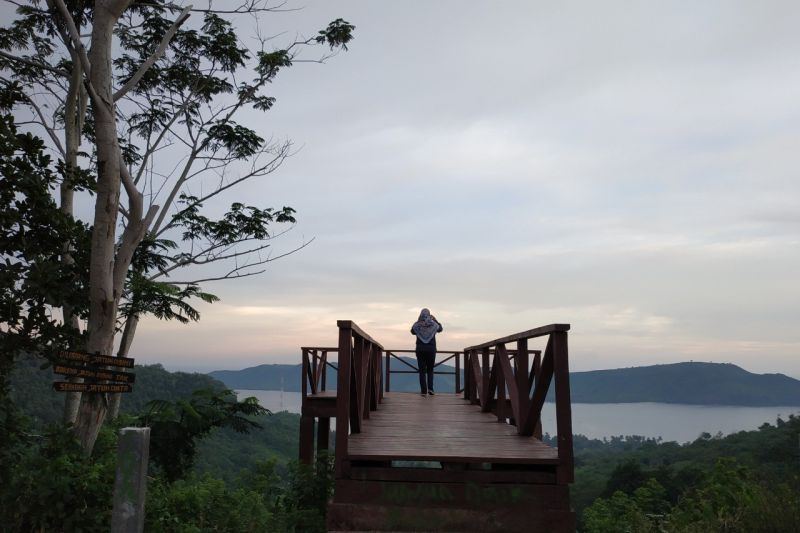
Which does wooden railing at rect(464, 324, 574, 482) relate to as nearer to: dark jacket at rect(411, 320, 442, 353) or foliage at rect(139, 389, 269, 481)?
dark jacket at rect(411, 320, 442, 353)

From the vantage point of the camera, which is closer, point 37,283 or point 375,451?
point 375,451

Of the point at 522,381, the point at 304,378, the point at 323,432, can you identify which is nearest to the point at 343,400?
the point at 522,381

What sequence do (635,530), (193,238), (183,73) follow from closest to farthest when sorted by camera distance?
1. (635,530)
2. (183,73)
3. (193,238)

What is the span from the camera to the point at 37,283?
6387 millimetres

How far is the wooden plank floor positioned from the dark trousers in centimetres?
332

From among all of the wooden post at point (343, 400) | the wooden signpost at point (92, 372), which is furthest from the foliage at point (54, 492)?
the wooden post at point (343, 400)

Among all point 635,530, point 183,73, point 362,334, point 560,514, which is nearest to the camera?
point 560,514

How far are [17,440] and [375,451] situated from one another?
3886 mm

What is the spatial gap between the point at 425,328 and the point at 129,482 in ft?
28.3

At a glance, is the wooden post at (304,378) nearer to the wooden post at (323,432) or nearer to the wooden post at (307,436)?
the wooden post at (307,436)

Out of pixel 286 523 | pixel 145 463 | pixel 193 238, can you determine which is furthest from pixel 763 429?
pixel 145 463

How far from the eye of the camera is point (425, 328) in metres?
12.0

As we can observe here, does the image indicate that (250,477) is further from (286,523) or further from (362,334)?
(362,334)

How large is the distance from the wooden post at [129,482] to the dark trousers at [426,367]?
874 cm
